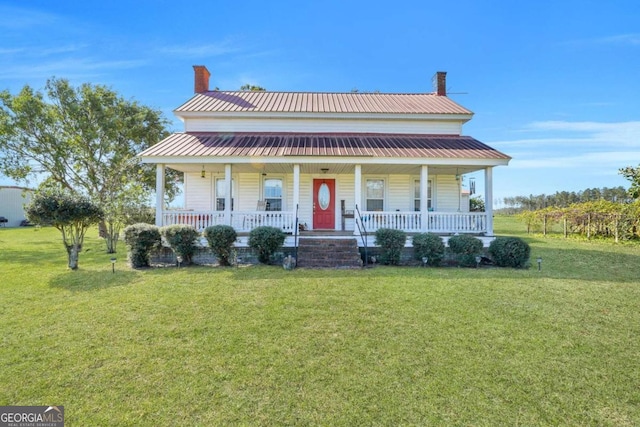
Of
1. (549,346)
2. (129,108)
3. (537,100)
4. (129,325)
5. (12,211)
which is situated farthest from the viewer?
(12,211)

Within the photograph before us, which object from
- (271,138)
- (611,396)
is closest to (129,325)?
(611,396)

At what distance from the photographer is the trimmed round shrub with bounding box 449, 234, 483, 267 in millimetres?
9688

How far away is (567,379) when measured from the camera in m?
3.65

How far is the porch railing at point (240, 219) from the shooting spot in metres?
10.9

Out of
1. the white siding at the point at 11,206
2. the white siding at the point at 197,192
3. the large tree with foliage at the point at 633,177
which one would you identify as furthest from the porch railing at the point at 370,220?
the white siding at the point at 11,206

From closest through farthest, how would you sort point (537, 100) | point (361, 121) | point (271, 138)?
point (271, 138) < point (361, 121) < point (537, 100)

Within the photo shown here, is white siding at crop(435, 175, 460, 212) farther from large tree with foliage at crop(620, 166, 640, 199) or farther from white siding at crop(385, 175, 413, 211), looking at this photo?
large tree with foliage at crop(620, 166, 640, 199)

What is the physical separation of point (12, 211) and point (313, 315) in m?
46.4

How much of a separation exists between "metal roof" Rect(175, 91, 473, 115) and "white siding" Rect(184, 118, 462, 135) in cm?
47

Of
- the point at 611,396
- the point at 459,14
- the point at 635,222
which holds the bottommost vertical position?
the point at 611,396

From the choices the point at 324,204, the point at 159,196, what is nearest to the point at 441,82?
the point at 324,204

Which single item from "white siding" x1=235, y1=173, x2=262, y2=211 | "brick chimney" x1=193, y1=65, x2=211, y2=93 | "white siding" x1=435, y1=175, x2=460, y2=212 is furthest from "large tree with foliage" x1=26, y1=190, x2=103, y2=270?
"white siding" x1=435, y1=175, x2=460, y2=212

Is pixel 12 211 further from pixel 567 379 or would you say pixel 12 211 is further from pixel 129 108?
pixel 567 379

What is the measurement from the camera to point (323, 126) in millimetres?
14195
